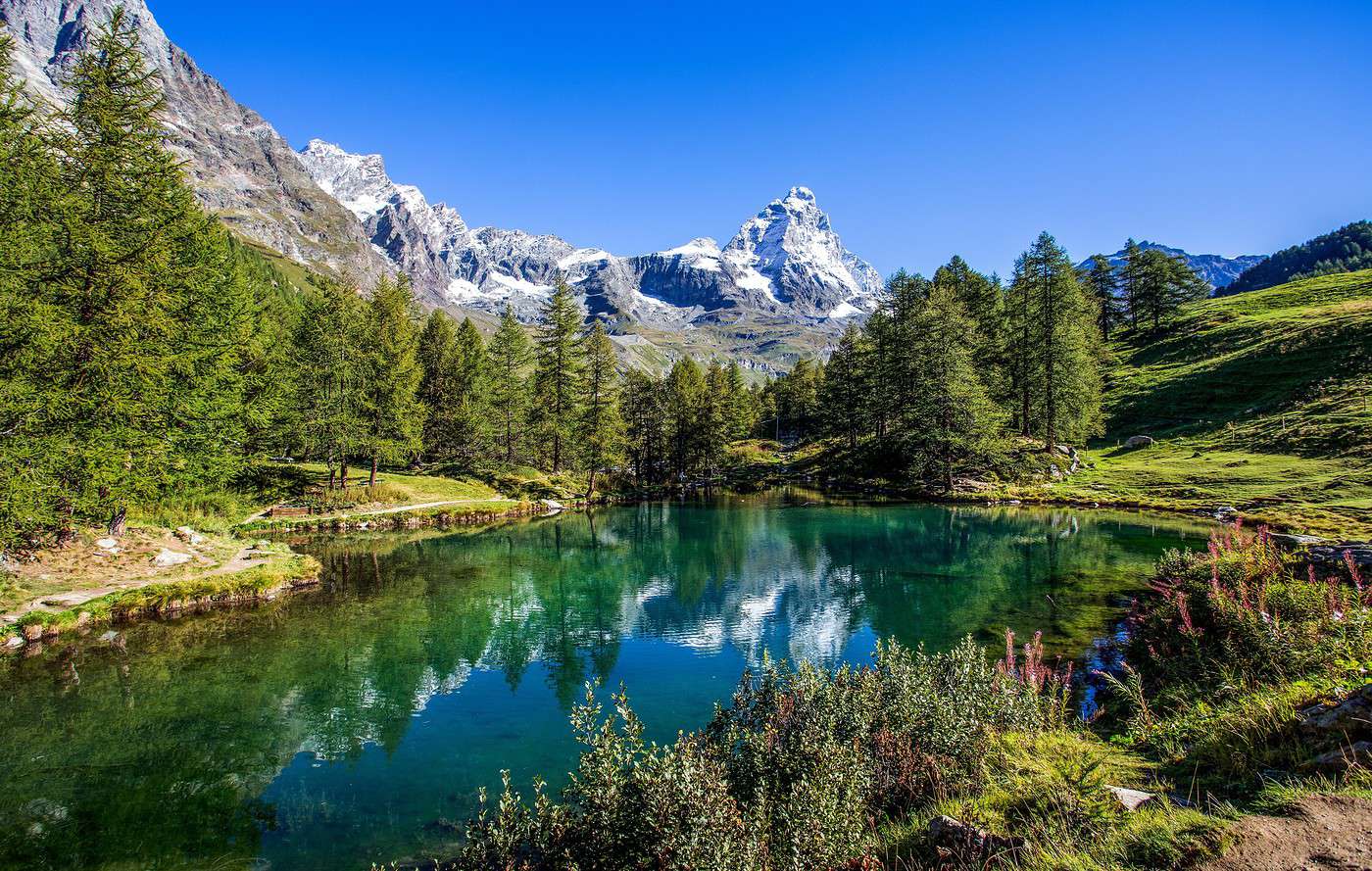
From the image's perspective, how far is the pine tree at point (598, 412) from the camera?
61.5 m

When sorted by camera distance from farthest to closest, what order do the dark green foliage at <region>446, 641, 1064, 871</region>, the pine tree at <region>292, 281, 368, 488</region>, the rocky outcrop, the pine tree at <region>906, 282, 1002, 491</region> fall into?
the pine tree at <region>906, 282, 1002, 491</region> → the pine tree at <region>292, 281, 368, 488</region> → the dark green foliage at <region>446, 641, 1064, 871</region> → the rocky outcrop

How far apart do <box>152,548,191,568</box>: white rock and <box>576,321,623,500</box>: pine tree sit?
38.0 m

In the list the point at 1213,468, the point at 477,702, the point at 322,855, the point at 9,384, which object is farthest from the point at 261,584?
the point at 1213,468

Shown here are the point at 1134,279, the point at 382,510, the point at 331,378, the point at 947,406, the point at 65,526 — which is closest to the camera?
the point at 65,526

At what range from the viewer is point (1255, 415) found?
2092 inches

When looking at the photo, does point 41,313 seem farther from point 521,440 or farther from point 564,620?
point 521,440

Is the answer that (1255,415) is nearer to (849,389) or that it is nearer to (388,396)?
(849,389)

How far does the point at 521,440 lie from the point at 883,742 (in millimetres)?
60234

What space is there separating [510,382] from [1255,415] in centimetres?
7440

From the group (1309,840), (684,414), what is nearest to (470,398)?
(684,414)

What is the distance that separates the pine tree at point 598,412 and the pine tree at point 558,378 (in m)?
1.09

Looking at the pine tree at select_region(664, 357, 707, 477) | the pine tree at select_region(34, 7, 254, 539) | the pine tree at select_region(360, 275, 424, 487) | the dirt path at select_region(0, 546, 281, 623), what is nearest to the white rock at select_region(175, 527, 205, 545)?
the dirt path at select_region(0, 546, 281, 623)

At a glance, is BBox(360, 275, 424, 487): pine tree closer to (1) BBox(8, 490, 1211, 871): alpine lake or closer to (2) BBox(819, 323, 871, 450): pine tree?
(1) BBox(8, 490, 1211, 871): alpine lake

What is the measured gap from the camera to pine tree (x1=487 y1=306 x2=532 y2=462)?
6506cm
